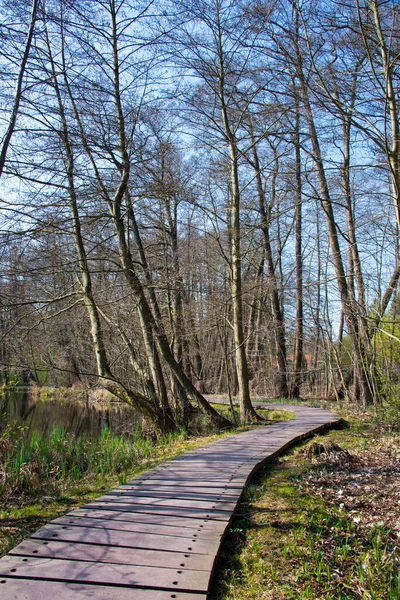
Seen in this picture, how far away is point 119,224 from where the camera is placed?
8305 mm

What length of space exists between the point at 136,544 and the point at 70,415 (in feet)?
45.1

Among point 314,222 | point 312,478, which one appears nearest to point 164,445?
point 312,478

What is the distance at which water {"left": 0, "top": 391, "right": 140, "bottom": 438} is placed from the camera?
11915 mm

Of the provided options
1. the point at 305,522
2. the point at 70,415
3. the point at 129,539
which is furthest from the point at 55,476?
the point at 70,415

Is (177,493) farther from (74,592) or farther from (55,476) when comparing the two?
(55,476)

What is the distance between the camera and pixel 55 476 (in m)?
5.66

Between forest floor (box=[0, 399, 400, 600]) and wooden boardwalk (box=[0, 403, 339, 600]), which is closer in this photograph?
wooden boardwalk (box=[0, 403, 339, 600])

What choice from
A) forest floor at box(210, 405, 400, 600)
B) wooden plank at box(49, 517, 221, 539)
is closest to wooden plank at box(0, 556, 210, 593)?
forest floor at box(210, 405, 400, 600)

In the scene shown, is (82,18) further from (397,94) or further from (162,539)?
(162,539)

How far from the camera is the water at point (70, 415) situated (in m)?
11.9

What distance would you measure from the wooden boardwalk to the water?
597cm

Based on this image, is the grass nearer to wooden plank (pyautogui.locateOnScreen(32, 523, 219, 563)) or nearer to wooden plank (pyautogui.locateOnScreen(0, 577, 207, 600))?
wooden plank (pyautogui.locateOnScreen(32, 523, 219, 563))

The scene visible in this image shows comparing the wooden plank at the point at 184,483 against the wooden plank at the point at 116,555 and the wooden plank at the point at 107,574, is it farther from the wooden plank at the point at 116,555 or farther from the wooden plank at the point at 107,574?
the wooden plank at the point at 107,574

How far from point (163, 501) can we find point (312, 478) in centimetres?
161
